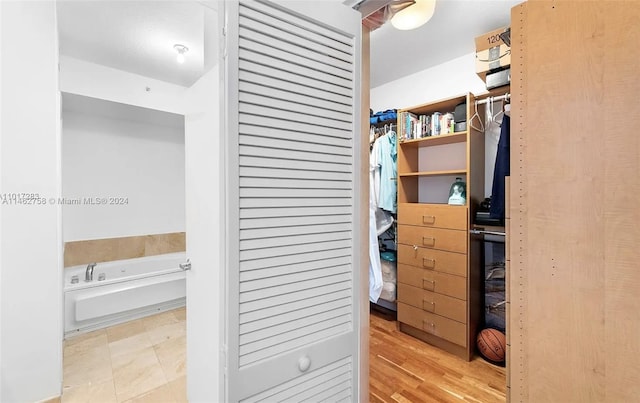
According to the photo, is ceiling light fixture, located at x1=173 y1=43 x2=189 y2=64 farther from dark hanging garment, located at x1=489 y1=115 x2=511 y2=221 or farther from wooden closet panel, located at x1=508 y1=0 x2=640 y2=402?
dark hanging garment, located at x1=489 y1=115 x2=511 y2=221

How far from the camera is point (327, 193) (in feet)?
3.36

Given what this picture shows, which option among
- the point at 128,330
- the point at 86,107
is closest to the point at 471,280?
the point at 128,330

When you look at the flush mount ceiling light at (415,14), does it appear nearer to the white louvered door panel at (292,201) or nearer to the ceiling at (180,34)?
the ceiling at (180,34)

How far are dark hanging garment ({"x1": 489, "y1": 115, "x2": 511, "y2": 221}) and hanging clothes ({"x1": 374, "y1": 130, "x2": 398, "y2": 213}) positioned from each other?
0.88 m

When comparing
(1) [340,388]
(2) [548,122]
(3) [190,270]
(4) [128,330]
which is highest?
(2) [548,122]

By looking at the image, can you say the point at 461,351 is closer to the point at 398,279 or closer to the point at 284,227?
the point at 398,279

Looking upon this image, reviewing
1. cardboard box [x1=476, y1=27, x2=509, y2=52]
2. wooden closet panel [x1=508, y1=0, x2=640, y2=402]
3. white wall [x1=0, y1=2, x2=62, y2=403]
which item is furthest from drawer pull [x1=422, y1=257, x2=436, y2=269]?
white wall [x1=0, y1=2, x2=62, y2=403]

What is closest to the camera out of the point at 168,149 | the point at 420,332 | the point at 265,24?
the point at 265,24

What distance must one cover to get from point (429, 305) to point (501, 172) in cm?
120

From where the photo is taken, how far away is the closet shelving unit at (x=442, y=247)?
2.17m

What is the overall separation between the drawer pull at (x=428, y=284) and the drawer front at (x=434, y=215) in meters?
0.47

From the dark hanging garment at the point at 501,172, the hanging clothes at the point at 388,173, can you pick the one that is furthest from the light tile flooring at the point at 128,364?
the dark hanging garment at the point at 501,172

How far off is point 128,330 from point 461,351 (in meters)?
2.97

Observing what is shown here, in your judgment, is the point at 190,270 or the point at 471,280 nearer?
the point at 190,270
